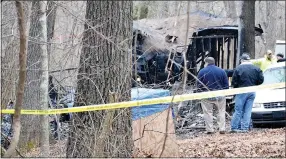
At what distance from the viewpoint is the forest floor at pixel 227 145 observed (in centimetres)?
859

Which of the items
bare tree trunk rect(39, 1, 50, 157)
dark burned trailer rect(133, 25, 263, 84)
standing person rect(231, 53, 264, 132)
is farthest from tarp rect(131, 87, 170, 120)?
dark burned trailer rect(133, 25, 263, 84)

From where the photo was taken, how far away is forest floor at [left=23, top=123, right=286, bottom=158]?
8.59 metres

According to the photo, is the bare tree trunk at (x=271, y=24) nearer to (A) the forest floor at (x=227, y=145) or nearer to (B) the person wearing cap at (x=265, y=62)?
(B) the person wearing cap at (x=265, y=62)

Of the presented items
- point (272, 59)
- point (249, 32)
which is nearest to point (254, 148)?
point (272, 59)

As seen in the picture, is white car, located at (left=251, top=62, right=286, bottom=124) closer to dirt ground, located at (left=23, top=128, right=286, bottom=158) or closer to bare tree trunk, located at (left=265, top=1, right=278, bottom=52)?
dirt ground, located at (left=23, top=128, right=286, bottom=158)

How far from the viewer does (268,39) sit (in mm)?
37875

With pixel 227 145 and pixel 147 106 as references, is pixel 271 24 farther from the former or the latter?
pixel 147 106

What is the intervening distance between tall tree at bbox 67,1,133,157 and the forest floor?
1.12 metres

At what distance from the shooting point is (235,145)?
920cm

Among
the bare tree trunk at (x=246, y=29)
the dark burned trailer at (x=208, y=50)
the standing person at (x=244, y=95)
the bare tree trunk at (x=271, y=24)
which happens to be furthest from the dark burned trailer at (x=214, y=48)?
the bare tree trunk at (x=271, y=24)

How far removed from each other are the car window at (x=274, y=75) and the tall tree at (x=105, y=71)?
6355mm

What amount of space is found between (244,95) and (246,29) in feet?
21.2

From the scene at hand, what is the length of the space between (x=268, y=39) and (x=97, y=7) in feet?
105

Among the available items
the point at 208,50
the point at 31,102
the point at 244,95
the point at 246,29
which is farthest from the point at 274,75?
the point at 31,102
